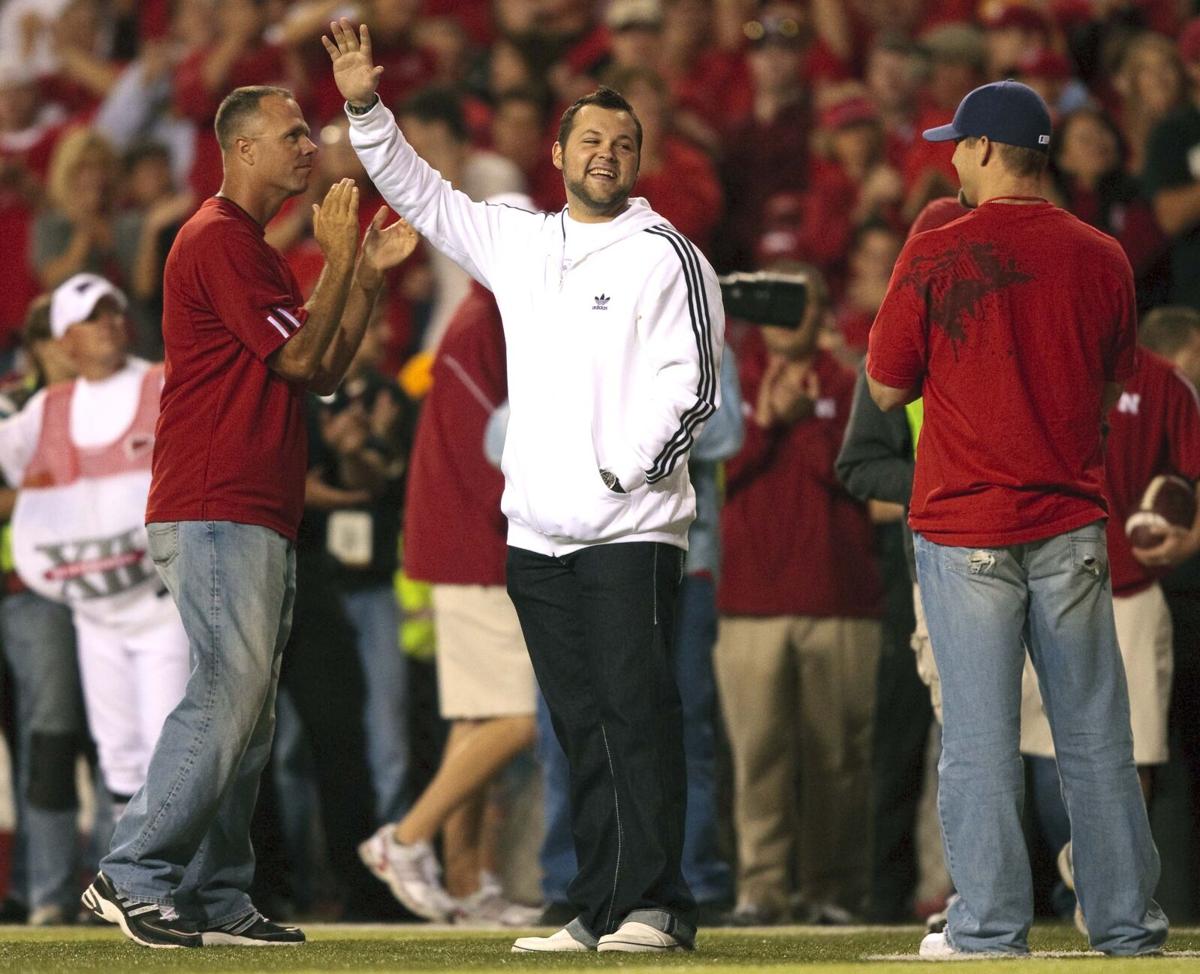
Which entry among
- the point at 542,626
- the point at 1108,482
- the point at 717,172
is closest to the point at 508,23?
the point at 717,172

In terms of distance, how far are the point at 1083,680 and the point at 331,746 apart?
418 cm

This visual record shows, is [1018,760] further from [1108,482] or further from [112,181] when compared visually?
[112,181]

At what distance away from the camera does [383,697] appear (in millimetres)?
8984

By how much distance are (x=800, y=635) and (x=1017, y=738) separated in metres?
2.92

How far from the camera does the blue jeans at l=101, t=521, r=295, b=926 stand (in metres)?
5.84

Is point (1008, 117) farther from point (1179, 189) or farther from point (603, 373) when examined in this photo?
point (1179, 189)

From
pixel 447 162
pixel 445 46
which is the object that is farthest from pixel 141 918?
pixel 445 46

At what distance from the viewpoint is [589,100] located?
5867mm

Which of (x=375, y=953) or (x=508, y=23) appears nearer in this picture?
(x=375, y=953)

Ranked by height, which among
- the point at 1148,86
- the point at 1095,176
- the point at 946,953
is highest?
the point at 1148,86

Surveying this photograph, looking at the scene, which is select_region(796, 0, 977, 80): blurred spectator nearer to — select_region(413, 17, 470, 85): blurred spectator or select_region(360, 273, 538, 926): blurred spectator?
select_region(413, 17, 470, 85): blurred spectator

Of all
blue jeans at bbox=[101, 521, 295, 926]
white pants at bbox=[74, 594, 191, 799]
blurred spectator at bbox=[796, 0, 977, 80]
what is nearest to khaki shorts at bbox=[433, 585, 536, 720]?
white pants at bbox=[74, 594, 191, 799]

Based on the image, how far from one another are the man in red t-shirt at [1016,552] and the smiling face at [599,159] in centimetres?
81

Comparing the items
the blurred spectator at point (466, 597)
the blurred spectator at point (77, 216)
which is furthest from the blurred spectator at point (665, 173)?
the blurred spectator at point (466, 597)
